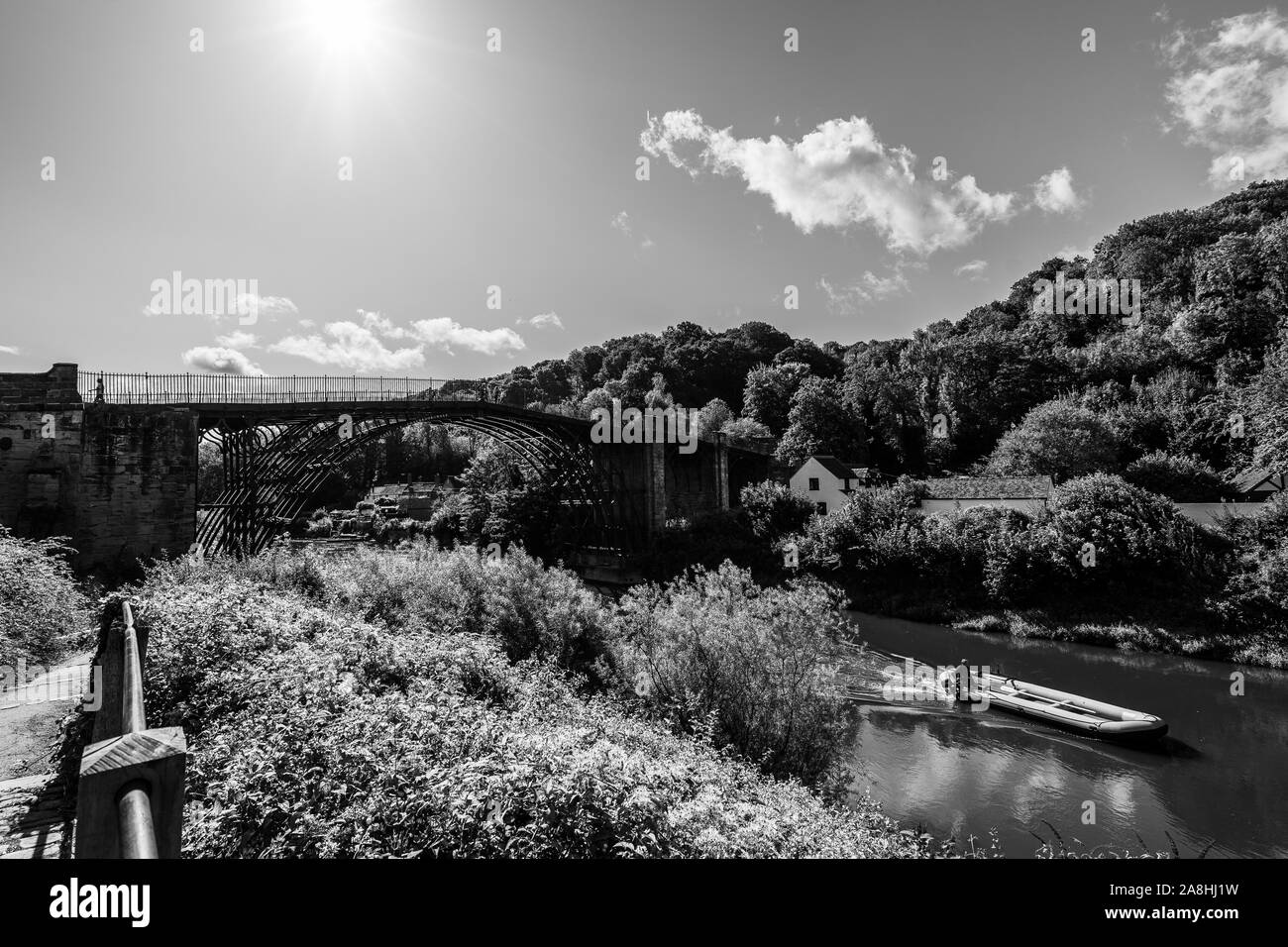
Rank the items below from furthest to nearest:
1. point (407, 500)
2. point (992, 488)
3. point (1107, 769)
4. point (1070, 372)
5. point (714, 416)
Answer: point (714, 416)
point (407, 500)
point (1070, 372)
point (992, 488)
point (1107, 769)

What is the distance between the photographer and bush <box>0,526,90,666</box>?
955cm

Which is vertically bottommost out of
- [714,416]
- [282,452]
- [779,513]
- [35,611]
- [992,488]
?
[779,513]

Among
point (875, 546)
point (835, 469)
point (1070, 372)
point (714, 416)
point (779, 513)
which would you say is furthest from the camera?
point (714, 416)

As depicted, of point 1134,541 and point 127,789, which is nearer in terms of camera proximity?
point 127,789

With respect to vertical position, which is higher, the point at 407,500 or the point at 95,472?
the point at 95,472

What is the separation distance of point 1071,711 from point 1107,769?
228cm

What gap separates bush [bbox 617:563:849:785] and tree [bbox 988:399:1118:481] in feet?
94.8

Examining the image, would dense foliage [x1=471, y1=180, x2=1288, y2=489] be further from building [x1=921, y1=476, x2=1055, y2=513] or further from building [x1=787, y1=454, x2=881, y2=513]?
building [x1=787, y1=454, x2=881, y2=513]

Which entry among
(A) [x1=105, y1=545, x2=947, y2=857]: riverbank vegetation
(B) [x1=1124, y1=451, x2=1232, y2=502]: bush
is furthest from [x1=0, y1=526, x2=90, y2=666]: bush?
(B) [x1=1124, y1=451, x2=1232, y2=502]: bush

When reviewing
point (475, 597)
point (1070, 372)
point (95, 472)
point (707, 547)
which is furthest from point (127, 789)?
point (1070, 372)

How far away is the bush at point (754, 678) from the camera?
11.3 m

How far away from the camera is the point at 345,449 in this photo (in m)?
25.5

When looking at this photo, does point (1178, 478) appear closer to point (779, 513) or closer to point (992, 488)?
point (992, 488)

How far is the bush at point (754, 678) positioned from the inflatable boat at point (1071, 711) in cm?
686
